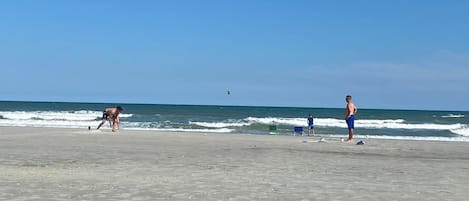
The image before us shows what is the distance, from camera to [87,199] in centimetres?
687

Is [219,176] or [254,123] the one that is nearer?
[219,176]

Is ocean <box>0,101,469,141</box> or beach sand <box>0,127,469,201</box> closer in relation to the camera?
beach sand <box>0,127,469,201</box>

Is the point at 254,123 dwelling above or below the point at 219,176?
above

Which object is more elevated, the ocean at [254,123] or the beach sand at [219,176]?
the ocean at [254,123]

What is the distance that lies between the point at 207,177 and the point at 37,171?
2.92m

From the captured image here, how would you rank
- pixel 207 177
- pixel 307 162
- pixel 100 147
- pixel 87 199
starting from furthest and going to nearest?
1. pixel 100 147
2. pixel 307 162
3. pixel 207 177
4. pixel 87 199

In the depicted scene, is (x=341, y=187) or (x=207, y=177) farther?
(x=207, y=177)

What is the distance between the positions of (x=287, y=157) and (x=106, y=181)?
5903 millimetres

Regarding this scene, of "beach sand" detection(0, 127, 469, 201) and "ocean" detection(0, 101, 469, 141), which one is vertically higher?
"ocean" detection(0, 101, 469, 141)

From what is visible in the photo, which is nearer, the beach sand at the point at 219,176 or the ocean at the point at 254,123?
the beach sand at the point at 219,176

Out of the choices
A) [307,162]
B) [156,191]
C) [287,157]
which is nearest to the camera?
[156,191]

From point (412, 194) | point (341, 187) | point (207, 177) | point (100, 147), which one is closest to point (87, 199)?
point (207, 177)

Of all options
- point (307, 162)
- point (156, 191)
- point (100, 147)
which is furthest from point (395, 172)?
point (100, 147)

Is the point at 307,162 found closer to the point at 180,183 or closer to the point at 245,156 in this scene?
the point at 245,156
